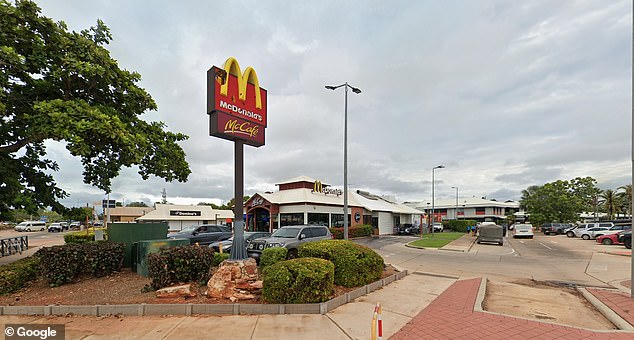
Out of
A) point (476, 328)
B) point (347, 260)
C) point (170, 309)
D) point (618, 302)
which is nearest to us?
point (476, 328)

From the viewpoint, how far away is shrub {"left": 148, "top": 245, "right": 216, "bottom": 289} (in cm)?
815

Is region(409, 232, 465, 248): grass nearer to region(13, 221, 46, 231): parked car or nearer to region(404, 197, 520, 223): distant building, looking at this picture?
region(404, 197, 520, 223): distant building

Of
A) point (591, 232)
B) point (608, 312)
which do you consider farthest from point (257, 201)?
point (591, 232)

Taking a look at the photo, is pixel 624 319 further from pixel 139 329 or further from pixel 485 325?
pixel 139 329

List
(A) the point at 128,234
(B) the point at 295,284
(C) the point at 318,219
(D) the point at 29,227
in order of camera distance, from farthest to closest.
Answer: (D) the point at 29,227 → (C) the point at 318,219 → (A) the point at 128,234 → (B) the point at 295,284

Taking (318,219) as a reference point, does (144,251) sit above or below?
above

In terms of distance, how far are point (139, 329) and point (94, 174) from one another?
8.61m

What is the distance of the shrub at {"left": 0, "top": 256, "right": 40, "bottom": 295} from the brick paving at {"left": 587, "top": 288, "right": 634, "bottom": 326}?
14498mm

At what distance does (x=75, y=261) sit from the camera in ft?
30.2

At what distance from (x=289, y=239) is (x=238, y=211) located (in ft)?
18.5

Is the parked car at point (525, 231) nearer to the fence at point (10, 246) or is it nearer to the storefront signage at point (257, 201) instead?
the storefront signage at point (257, 201)

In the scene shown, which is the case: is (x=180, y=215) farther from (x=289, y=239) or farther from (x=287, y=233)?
(x=289, y=239)

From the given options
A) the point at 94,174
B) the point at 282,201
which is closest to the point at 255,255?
the point at 94,174

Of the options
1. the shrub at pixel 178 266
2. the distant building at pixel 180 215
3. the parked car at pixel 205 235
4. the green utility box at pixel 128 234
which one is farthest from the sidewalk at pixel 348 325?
the distant building at pixel 180 215
